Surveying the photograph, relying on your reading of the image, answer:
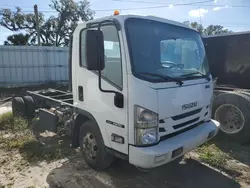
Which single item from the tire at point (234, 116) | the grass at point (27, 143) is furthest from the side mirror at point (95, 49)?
the tire at point (234, 116)

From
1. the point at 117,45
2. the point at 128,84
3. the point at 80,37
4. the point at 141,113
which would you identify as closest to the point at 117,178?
the point at 141,113

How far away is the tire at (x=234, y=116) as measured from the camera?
467 cm

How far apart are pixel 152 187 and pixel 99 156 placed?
90cm

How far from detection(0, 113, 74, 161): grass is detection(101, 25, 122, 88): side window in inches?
87.4

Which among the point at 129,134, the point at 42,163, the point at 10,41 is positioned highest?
the point at 10,41

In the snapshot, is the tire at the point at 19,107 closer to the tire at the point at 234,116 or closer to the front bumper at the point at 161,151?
the front bumper at the point at 161,151

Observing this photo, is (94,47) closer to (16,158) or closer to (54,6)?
(16,158)

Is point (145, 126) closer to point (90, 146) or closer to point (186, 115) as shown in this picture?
point (186, 115)

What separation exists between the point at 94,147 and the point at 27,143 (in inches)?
86.2

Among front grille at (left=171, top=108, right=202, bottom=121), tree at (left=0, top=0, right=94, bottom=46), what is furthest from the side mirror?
tree at (left=0, top=0, right=94, bottom=46)

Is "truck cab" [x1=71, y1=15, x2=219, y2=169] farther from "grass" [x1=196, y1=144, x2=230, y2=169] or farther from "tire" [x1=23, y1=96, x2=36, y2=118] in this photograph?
"tire" [x1=23, y1=96, x2=36, y2=118]

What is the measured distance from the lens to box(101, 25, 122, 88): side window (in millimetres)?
2959

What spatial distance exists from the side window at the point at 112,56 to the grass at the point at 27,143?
2.22m

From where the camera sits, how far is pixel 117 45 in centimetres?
296
